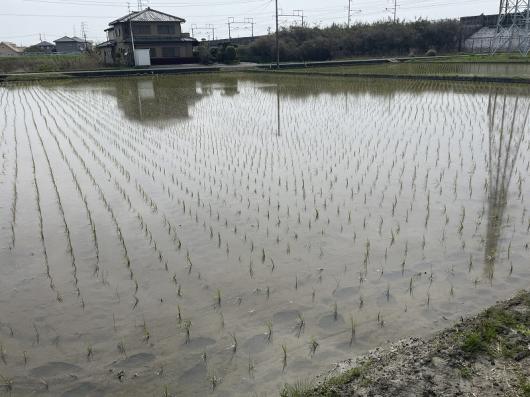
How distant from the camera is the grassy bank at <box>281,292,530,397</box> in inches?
92.0

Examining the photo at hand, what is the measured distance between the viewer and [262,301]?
3.41m

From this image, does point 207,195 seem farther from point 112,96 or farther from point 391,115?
point 112,96

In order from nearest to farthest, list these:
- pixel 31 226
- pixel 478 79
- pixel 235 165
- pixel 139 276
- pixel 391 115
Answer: pixel 139 276 → pixel 31 226 → pixel 235 165 → pixel 391 115 → pixel 478 79

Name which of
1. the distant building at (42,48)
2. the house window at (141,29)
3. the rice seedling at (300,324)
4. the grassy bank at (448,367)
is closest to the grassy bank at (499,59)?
the house window at (141,29)

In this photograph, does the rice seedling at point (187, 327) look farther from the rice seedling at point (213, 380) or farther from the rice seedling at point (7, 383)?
the rice seedling at point (7, 383)

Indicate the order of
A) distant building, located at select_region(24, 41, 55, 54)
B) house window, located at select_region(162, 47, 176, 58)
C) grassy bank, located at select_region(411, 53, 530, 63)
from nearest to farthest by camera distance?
1. grassy bank, located at select_region(411, 53, 530, 63)
2. house window, located at select_region(162, 47, 176, 58)
3. distant building, located at select_region(24, 41, 55, 54)

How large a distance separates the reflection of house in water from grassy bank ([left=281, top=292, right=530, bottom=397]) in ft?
34.0

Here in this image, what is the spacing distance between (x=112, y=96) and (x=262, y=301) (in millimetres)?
16590

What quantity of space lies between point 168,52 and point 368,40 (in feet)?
59.9

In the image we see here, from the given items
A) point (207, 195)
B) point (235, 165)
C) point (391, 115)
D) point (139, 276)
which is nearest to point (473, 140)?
point (391, 115)

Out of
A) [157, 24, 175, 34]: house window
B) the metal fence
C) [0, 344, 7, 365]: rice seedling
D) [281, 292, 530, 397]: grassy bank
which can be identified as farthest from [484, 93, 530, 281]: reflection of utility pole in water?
[157, 24, 175, 34]: house window

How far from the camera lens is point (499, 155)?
734 centimetres

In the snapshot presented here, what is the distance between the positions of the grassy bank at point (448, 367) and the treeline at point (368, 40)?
37910 millimetres

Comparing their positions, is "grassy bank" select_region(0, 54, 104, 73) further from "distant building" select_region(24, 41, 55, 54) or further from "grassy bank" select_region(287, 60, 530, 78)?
"distant building" select_region(24, 41, 55, 54)
